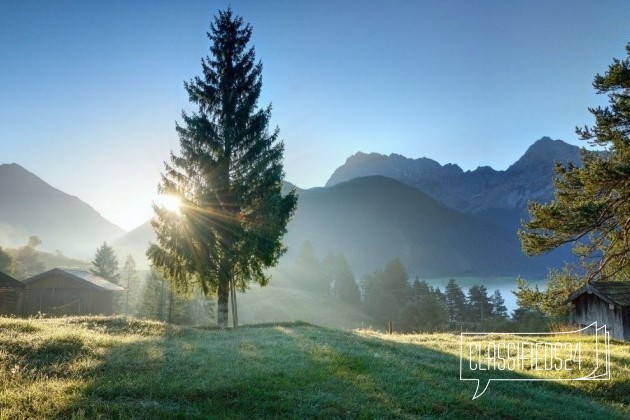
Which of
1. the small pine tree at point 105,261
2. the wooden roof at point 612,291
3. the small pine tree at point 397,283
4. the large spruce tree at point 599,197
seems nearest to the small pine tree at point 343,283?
the small pine tree at point 397,283

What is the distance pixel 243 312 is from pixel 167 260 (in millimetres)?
55525

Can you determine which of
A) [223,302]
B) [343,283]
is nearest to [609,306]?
[223,302]

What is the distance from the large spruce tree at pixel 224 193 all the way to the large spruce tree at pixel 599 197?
14.4 m

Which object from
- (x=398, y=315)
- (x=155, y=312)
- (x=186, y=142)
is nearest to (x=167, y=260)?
(x=186, y=142)

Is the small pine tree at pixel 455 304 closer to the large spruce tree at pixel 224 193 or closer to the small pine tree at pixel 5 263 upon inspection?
the large spruce tree at pixel 224 193

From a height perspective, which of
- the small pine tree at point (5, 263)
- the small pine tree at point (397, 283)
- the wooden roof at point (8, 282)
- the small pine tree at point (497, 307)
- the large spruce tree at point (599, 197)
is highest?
the large spruce tree at point (599, 197)

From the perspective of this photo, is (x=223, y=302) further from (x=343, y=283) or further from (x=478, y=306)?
(x=343, y=283)

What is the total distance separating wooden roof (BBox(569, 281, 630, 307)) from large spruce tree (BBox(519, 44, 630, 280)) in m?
4.92

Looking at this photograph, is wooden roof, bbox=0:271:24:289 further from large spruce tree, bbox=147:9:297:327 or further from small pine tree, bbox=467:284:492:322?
small pine tree, bbox=467:284:492:322

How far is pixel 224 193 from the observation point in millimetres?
23562

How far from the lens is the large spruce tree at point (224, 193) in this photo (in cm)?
2278

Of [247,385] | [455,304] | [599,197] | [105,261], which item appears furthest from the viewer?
[455,304]

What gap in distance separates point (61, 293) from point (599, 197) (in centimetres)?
5339

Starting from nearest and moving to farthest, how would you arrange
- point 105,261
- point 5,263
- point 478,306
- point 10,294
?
point 10,294 < point 5,263 < point 478,306 < point 105,261
